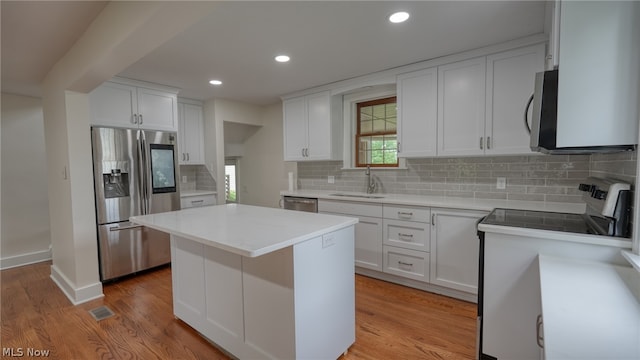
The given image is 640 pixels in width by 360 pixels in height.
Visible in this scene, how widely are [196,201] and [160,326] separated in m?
2.09

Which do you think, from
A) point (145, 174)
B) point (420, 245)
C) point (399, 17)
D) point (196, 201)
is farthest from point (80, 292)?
point (399, 17)

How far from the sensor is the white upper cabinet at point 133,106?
318 cm

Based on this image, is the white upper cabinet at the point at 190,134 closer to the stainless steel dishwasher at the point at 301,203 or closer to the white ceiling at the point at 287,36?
the white ceiling at the point at 287,36

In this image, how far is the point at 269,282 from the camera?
165 centimetres

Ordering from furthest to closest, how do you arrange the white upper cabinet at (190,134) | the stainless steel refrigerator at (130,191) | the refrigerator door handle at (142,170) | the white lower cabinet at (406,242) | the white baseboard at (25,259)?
the white upper cabinet at (190,134) < the white baseboard at (25,259) < the refrigerator door handle at (142,170) < the stainless steel refrigerator at (130,191) < the white lower cabinet at (406,242)

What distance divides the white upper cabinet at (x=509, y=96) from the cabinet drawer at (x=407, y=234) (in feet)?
3.15

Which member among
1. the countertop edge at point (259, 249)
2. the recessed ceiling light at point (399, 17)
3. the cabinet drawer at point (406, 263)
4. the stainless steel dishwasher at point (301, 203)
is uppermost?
the recessed ceiling light at point (399, 17)

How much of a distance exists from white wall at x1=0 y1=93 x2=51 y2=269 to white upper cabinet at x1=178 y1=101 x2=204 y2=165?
1.89 meters

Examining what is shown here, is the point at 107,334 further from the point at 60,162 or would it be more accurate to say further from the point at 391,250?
the point at 391,250

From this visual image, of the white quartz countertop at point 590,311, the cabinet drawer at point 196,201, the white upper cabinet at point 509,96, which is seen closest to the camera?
the white quartz countertop at point 590,311

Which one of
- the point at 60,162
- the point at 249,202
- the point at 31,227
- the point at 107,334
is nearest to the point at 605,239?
the point at 107,334

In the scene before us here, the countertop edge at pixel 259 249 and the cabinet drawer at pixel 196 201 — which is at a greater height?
the countertop edge at pixel 259 249

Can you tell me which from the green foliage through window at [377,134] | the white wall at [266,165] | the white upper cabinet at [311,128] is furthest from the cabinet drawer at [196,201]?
the green foliage through window at [377,134]

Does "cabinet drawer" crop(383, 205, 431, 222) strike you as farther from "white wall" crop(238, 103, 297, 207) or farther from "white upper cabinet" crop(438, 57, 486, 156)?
"white wall" crop(238, 103, 297, 207)
